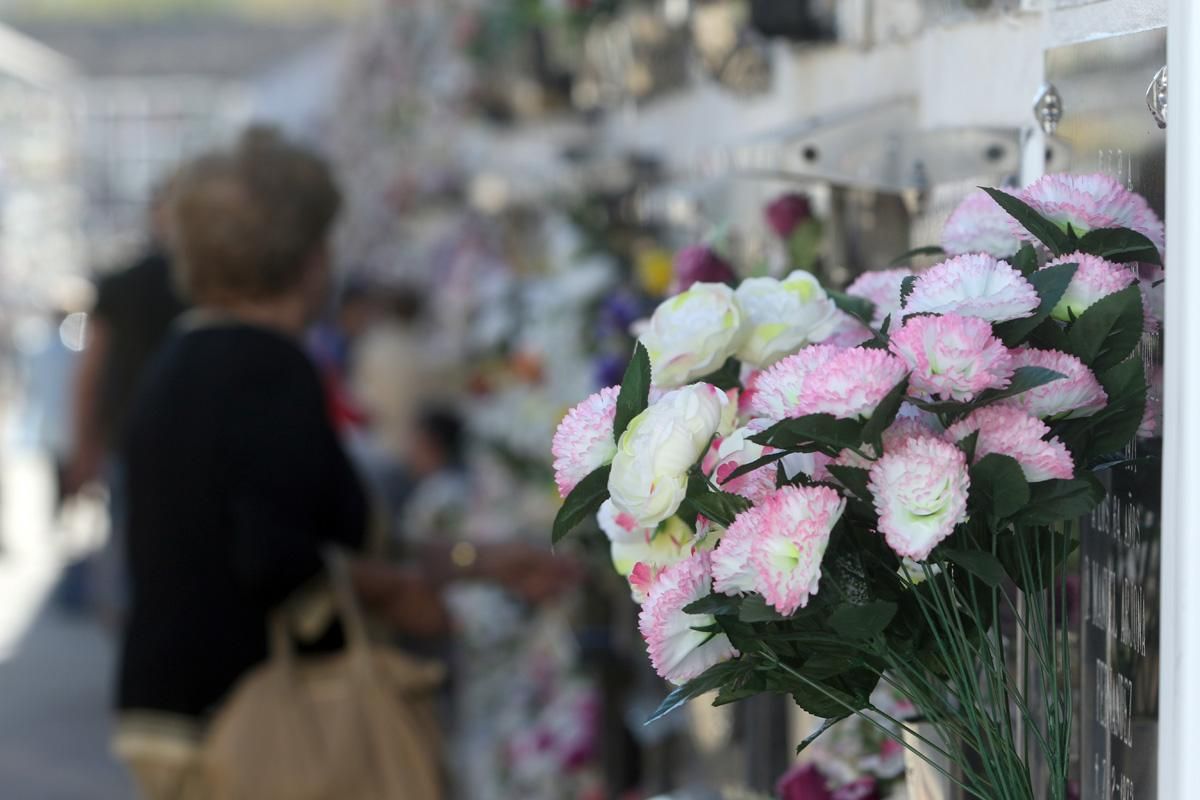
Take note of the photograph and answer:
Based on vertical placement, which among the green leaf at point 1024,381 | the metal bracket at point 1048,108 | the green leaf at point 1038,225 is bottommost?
the green leaf at point 1024,381

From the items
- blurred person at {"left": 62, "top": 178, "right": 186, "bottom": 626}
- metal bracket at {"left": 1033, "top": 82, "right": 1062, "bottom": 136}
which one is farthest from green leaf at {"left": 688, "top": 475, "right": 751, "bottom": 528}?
blurred person at {"left": 62, "top": 178, "right": 186, "bottom": 626}

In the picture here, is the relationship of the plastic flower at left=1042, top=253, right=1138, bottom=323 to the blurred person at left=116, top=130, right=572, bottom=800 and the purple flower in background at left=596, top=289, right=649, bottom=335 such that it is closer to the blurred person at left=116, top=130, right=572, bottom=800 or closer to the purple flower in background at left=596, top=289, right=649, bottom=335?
the purple flower in background at left=596, top=289, right=649, bottom=335

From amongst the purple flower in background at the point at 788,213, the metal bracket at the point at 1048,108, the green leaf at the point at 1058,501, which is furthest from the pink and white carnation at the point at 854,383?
the purple flower in background at the point at 788,213

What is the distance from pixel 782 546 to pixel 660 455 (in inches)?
3.8

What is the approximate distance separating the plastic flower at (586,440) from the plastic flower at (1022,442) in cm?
21

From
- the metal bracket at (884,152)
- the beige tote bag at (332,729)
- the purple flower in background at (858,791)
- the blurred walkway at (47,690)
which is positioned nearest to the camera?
the purple flower in background at (858,791)

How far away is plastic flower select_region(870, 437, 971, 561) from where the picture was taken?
0.78m

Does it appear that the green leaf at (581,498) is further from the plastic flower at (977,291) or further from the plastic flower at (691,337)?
the plastic flower at (977,291)

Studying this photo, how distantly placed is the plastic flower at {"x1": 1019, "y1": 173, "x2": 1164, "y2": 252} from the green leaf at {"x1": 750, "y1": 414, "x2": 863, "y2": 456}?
212 millimetres

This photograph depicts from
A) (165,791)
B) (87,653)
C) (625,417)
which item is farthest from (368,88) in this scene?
(625,417)

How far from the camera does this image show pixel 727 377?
1.04 m

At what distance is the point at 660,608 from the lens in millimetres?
875

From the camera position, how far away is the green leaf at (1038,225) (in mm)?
888

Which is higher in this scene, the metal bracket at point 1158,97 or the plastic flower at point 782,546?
the metal bracket at point 1158,97
